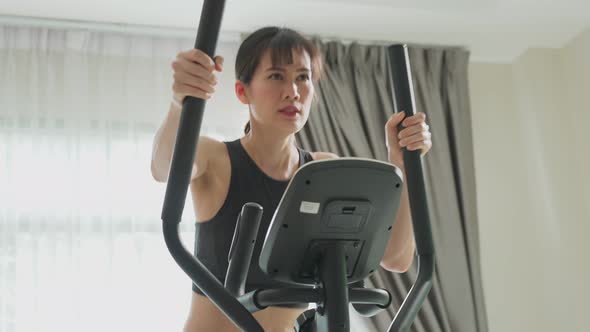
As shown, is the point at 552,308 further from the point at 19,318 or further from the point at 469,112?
the point at 19,318

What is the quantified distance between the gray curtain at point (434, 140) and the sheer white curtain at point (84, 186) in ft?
1.64

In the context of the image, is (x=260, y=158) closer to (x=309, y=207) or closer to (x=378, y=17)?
(x=309, y=207)

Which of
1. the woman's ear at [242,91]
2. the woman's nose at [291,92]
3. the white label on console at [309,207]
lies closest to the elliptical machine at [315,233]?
the white label on console at [309,207]

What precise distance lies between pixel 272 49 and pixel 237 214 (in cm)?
34

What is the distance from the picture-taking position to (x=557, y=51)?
3.69m

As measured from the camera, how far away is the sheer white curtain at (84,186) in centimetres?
290

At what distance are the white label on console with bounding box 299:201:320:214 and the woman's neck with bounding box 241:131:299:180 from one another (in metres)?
0.56

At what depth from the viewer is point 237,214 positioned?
4.57ft

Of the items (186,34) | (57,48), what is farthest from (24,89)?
(186,34)

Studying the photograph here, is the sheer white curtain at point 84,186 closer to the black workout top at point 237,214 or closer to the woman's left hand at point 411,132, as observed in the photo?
the black workout top at point 237,214

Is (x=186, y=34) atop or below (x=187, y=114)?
atop

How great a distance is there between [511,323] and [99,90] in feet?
7.57

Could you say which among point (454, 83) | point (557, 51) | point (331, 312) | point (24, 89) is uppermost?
point (557, 51)

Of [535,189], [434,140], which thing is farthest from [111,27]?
[535,189]
